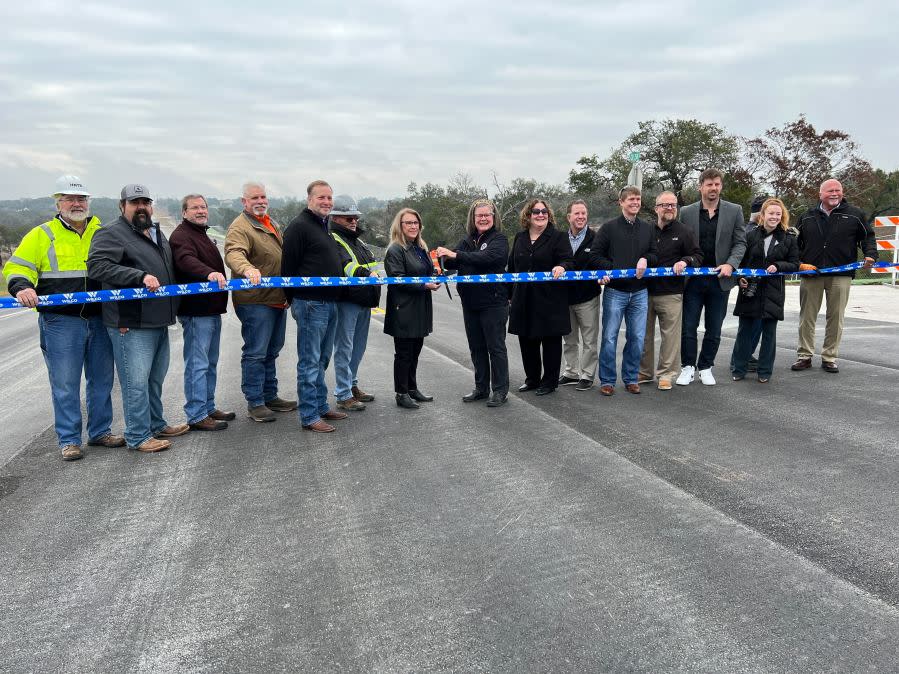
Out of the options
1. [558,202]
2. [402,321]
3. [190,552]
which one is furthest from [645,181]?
[190,552]

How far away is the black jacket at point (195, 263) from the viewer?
212 inches

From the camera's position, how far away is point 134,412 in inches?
199

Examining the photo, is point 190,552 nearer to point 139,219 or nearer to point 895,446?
point 139,219

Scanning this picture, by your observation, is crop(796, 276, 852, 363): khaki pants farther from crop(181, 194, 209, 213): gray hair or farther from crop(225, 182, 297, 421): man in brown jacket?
crop(181, 194, 209, 213): gray hair

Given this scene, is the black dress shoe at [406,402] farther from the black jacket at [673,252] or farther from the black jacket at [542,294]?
the black jacket at [673,252]

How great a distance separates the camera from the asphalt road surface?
2562mm

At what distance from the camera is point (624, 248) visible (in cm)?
669

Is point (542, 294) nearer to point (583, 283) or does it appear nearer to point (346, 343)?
point (583, 283)

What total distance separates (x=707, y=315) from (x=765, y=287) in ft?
2.21

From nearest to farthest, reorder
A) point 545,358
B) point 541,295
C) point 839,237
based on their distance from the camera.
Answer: point 541,295 < point 545,358 < point 839,237

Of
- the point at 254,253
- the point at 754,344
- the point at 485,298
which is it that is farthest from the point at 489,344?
the point at 754,344

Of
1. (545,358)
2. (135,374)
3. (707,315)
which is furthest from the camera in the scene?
(707,315)

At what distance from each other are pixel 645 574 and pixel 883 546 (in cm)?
130

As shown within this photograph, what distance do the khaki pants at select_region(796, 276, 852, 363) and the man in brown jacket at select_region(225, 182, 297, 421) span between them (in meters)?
5.95
